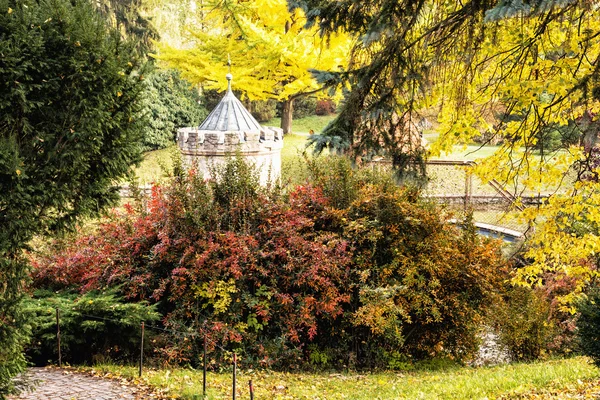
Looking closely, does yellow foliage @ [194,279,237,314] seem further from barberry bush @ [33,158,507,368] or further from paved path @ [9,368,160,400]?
paved path @ [9,368,160,400]

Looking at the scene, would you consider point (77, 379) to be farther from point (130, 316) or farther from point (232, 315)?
point (232, 315)

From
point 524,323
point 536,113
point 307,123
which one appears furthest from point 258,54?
point 536,113

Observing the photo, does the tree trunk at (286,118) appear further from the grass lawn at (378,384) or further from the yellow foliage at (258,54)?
the grass lawn at (378,384)

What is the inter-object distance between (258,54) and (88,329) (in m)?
15.4

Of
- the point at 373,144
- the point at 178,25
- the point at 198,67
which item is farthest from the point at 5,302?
the point at 178,25

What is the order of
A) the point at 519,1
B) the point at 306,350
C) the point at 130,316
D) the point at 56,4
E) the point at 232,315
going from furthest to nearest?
1. the point at 306,350
2. the point at 232,315
3. the point at 130,316
4. the point at 56,4
5. the point at 519,1

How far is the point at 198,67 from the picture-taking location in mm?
23422

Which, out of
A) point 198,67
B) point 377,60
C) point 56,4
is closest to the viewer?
point 56,4

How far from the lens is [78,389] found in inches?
269

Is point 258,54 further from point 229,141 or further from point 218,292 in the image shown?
point 218,292

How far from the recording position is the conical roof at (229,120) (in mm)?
16125

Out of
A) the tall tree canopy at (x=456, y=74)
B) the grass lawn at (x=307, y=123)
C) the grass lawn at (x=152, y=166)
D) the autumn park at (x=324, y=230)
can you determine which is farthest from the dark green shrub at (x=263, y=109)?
the tall tree canopy at (x=456, y=74)

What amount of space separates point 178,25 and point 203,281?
24.2 meters

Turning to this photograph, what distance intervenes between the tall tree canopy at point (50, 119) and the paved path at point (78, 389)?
1.01 m
